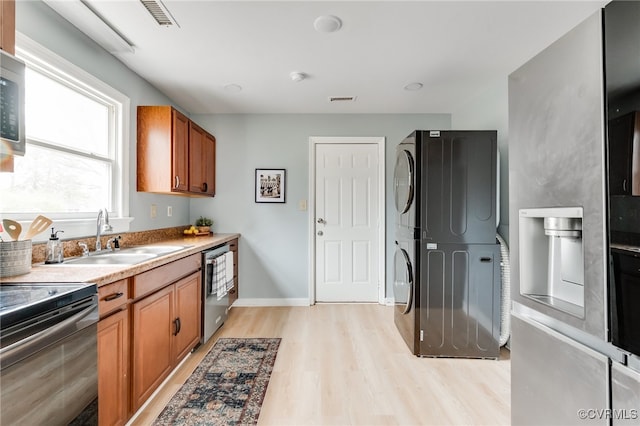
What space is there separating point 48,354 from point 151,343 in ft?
2.58

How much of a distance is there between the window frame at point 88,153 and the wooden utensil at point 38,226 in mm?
201

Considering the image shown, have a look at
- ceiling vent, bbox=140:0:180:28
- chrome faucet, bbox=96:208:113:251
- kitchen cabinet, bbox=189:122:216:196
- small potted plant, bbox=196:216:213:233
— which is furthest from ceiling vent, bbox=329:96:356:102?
chrome faucet, bbox=96:208:113:251

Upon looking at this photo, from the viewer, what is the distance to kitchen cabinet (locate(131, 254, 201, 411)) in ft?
5.13

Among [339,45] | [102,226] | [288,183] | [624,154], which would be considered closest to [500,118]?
[339,45]

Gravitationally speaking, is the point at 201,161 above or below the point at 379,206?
above

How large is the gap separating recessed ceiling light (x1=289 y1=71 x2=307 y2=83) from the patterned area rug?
2412mm

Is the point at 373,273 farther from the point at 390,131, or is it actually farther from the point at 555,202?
the point at 555,202

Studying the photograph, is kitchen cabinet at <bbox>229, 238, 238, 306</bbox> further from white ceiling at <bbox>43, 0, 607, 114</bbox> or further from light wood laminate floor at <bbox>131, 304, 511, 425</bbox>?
white ceiling at <bbox>43, 0, 607, 114</bbox>

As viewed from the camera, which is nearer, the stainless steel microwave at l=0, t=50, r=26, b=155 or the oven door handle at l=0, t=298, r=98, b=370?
the oven door handle at l=0, t=298, r=98, b=370

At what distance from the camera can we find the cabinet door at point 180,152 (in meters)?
2.52

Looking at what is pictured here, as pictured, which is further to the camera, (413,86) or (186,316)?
(413,86)

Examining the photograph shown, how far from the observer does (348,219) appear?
3.60 m

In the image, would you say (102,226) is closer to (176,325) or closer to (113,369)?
(176,325)

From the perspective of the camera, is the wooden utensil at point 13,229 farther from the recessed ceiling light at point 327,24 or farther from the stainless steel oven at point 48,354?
the recessed ceiling light at point 327,24
